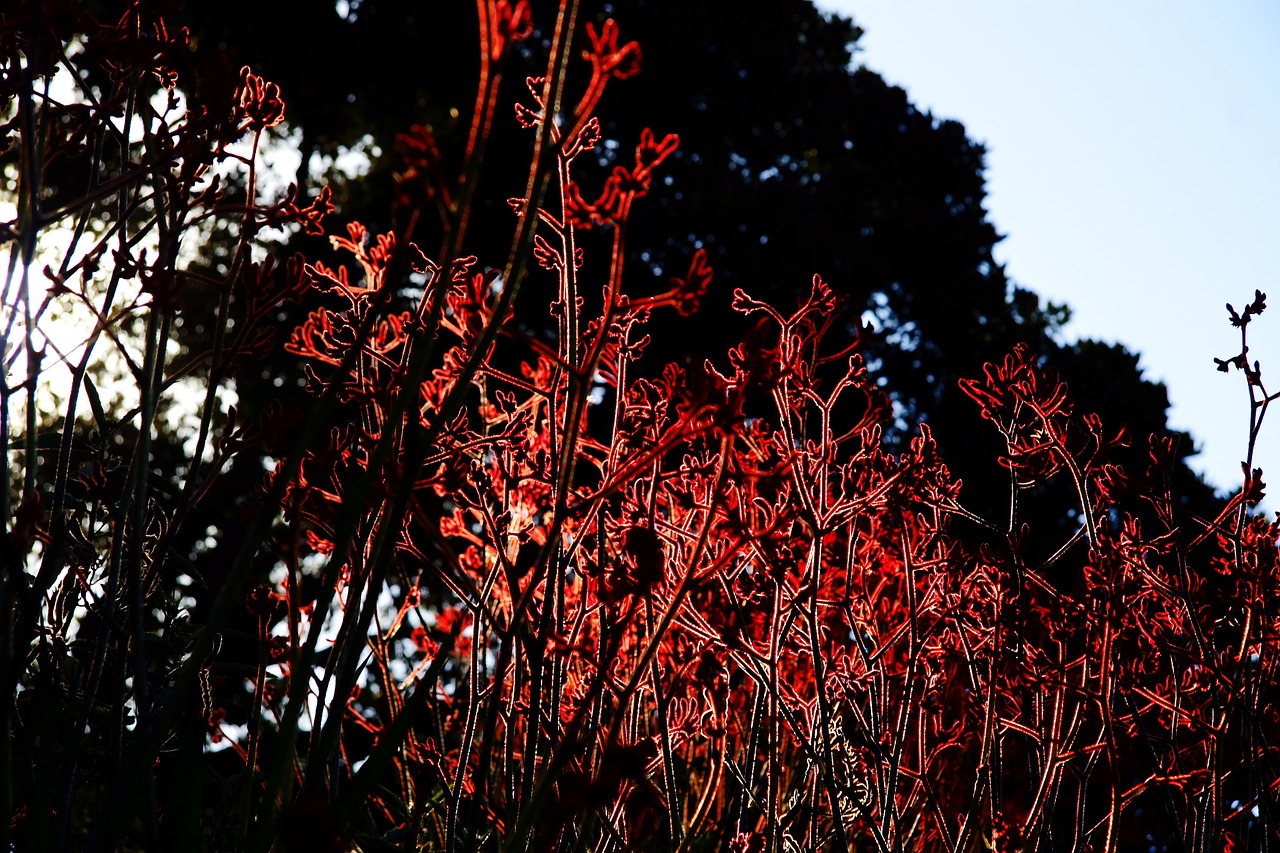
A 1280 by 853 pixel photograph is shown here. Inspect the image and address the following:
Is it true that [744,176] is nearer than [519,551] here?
No

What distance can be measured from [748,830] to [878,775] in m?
0.57

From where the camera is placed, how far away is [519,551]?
2570 millimetres

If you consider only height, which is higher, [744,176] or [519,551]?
[744,176]

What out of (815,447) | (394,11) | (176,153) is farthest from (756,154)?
(176,153)

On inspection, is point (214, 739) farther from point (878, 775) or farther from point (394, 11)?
point (394, 11)

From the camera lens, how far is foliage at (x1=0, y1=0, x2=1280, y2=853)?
117cm

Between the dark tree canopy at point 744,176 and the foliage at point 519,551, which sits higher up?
the dark tree canopy at point 744,176

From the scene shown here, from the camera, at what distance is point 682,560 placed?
235cm

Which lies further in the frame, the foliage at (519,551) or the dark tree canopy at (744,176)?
the dark tree canopy at (744,176)

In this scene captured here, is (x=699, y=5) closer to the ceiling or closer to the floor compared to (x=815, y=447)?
closer to the ceiling

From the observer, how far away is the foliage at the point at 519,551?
3.84ft

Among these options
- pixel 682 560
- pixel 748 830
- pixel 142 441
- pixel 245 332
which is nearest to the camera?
pixel 142 441

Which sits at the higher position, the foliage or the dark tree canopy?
the dark tree canopy

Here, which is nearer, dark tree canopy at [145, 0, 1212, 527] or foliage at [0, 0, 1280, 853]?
foliage at [0, 0, 1280, 853]
